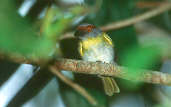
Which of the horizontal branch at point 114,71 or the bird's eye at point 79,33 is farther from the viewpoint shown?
the bird's eye at point 79,33

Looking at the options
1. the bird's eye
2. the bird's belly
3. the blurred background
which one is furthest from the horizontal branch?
the bird's belly

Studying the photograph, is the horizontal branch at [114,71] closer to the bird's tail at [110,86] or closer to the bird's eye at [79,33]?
the bird's eye at [79,33]

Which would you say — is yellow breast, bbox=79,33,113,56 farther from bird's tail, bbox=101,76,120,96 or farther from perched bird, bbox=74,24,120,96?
bird's tail, bbox=101,76,120,96

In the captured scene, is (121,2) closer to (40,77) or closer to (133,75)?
(40,77)

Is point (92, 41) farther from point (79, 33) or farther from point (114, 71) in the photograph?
point (114, 71)

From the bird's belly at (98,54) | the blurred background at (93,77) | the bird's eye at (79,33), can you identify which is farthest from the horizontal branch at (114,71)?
the bird's belly at (98,54)

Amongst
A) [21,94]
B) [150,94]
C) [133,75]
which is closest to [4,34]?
[133,75]
